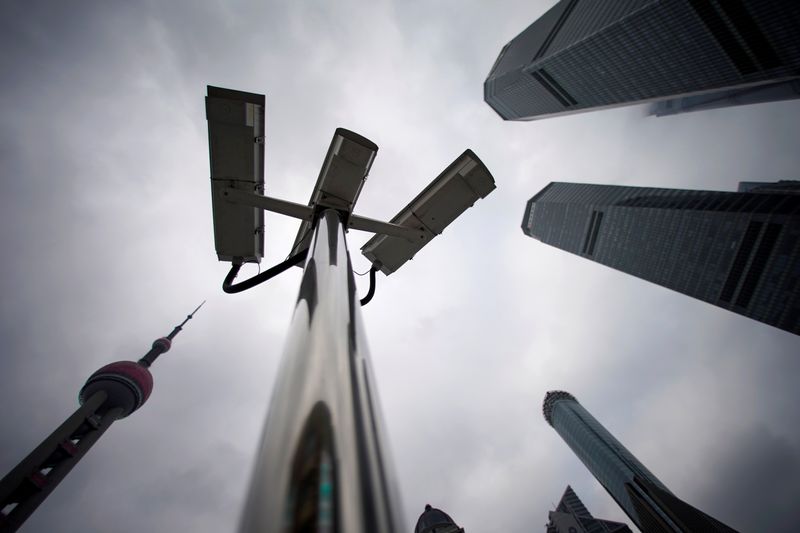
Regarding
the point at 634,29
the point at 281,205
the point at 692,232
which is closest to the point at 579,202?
the point at 692,232

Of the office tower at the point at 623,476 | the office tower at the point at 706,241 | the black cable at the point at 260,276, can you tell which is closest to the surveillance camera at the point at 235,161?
the black cable at the point at 260,276

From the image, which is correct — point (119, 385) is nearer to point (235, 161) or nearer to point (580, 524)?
point (235, 161)

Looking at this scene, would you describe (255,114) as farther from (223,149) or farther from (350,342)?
(350,342)

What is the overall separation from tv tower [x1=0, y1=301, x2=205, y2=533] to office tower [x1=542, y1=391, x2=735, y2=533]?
113 metres

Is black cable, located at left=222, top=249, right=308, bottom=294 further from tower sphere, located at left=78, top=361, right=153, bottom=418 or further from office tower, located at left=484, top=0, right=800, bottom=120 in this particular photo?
office tower, located at left=484, top=0, right=800, bottom=120

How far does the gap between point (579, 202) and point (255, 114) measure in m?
119

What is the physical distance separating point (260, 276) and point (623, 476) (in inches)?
5098

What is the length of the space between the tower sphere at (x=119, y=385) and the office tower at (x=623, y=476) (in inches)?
4428

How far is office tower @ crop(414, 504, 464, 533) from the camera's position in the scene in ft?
208

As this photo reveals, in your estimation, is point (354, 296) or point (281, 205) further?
point (281, 205)

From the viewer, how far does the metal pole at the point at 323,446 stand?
541mm

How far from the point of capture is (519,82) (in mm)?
88875

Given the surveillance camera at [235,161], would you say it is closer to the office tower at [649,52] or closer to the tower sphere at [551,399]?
the office tower at [649,52]

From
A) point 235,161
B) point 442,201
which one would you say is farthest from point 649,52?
point 235,161
